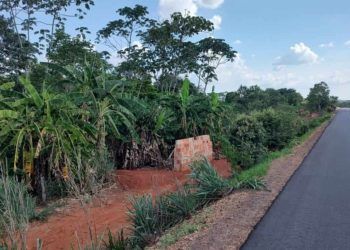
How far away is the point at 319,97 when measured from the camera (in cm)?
6059

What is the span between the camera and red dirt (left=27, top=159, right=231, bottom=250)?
9.04 meters

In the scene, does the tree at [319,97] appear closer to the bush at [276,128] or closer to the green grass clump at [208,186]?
the bush at [276,128]

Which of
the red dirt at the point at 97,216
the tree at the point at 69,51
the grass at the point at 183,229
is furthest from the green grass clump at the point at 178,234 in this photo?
the tree at the point at 69,51

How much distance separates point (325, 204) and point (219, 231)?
2611 millimetres

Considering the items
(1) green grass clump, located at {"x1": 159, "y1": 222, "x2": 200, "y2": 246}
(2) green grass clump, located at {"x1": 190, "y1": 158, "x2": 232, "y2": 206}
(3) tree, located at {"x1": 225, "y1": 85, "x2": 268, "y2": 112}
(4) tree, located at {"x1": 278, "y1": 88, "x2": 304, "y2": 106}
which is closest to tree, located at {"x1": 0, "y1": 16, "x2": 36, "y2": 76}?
(2) green grass clump, located at {"x1": 190, "y1": 158, "x2": 232, "y2": 206}

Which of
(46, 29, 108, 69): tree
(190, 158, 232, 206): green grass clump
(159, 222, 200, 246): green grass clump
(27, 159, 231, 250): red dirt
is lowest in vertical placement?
(27, 159, 231, 250): red dirt

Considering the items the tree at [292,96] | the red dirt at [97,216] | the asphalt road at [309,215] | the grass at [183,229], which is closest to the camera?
the asphalt road at [309,215]

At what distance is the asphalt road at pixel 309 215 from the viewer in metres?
6.17

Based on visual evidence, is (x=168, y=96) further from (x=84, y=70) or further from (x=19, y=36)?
(x=19, y=36)

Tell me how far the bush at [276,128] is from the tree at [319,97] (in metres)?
41.4

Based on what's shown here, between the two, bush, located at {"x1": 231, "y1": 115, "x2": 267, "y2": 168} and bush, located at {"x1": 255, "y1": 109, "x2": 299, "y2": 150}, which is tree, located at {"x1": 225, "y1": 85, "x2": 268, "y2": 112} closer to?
bush, located at {"x1": 255, "y1": 109, "x2": 299, "y2": 150}

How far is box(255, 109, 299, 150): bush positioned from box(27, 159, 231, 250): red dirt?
7.53m

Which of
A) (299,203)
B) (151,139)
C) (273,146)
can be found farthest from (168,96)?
(299,203)

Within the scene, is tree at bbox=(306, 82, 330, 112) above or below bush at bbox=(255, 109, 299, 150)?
above
